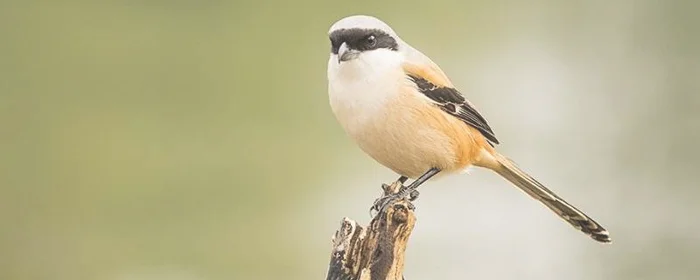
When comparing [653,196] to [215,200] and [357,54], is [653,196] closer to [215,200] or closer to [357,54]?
[215,200]

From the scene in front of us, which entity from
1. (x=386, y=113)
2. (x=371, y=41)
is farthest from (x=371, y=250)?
(x=371, y=41)

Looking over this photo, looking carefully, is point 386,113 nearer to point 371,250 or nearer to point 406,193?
point 406,193

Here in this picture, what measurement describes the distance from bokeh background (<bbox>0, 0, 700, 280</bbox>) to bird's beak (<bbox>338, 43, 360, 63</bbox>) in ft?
4.37

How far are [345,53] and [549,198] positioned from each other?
50cm

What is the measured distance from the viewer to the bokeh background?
2924 mm

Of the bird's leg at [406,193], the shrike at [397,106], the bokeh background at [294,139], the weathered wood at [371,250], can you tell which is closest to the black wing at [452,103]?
the shrike at [397,106]

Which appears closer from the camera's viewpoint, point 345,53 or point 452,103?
point 345,53

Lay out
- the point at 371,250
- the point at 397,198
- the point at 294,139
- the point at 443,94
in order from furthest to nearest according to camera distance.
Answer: the point at 294,139 < the point at 443,94 < the point at 397,198 < the point at 371,250

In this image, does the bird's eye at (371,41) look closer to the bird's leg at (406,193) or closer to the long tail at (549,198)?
the bird's leg at (406,193)

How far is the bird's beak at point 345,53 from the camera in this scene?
1.52 m

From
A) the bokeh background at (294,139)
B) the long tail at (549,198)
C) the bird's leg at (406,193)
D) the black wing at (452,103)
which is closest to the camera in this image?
the bird's leg at (406,193)

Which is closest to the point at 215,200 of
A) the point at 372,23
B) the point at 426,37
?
the point at 426,37

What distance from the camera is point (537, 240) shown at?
2.90 m

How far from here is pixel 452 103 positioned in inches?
65.1
